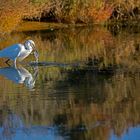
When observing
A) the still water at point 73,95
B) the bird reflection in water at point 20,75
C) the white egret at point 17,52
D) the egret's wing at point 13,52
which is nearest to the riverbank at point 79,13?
the still water at point 73,95

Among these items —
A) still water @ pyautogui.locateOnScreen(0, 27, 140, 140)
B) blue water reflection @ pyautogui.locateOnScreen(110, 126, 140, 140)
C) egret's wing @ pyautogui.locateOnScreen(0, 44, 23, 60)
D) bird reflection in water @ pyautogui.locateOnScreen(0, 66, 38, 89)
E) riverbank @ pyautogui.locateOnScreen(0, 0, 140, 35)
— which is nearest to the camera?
blue water reflection @ pyautogui.locateOnScreen(110, 126, 140, 140)

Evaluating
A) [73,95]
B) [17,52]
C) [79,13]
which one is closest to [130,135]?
[73,95]

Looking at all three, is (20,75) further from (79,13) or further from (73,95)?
(79,13)

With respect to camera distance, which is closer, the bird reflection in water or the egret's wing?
the bird reflection in water

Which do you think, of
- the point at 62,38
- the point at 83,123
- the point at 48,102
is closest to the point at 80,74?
the point at 48,102

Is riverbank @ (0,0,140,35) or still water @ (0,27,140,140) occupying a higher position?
riverbank @ (0,0,140,35)

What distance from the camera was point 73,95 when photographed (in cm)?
1406

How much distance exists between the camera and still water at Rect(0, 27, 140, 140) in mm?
10969

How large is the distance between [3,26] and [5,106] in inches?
678

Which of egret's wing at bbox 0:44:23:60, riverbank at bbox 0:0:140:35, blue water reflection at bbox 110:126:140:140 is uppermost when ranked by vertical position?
riverbank at bbox 0:0:140:35

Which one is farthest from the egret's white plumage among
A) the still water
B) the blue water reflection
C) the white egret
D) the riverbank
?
the riverbank

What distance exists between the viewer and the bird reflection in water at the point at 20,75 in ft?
52.5

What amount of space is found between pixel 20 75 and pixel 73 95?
3.33 meters

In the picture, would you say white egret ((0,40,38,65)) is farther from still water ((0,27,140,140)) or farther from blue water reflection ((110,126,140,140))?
blue water reflection ((110,126,140,140))
